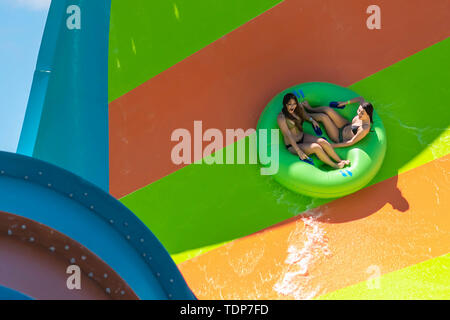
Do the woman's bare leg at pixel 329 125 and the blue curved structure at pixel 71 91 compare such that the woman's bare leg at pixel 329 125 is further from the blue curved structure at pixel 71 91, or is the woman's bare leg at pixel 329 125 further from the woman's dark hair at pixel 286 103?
the blue curved structure at pixel 71 91

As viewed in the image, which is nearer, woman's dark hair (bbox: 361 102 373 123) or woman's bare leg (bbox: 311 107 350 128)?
woman's dark hair (bbox: 361 102 373 123)

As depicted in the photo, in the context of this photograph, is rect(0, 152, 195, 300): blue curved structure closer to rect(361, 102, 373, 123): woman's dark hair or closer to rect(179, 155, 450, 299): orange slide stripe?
rect(179, 155, 450, 299): orange slide stripe

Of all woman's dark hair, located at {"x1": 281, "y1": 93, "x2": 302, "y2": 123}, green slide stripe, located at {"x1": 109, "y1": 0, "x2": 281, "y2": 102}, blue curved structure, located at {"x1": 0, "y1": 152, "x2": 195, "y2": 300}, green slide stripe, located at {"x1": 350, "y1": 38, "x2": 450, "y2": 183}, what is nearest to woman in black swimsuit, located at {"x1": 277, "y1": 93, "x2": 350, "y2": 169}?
woman's dark hair, located at {"x1": 281, "y1": 93, "x2": 302, "y2": 123}

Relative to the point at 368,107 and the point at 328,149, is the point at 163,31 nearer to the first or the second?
the point at 328,149

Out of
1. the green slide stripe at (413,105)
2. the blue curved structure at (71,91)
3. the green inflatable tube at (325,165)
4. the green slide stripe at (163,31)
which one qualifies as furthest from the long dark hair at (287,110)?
the blue curved structure at (71,91)

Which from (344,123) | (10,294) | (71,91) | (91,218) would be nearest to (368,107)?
(344,123)
